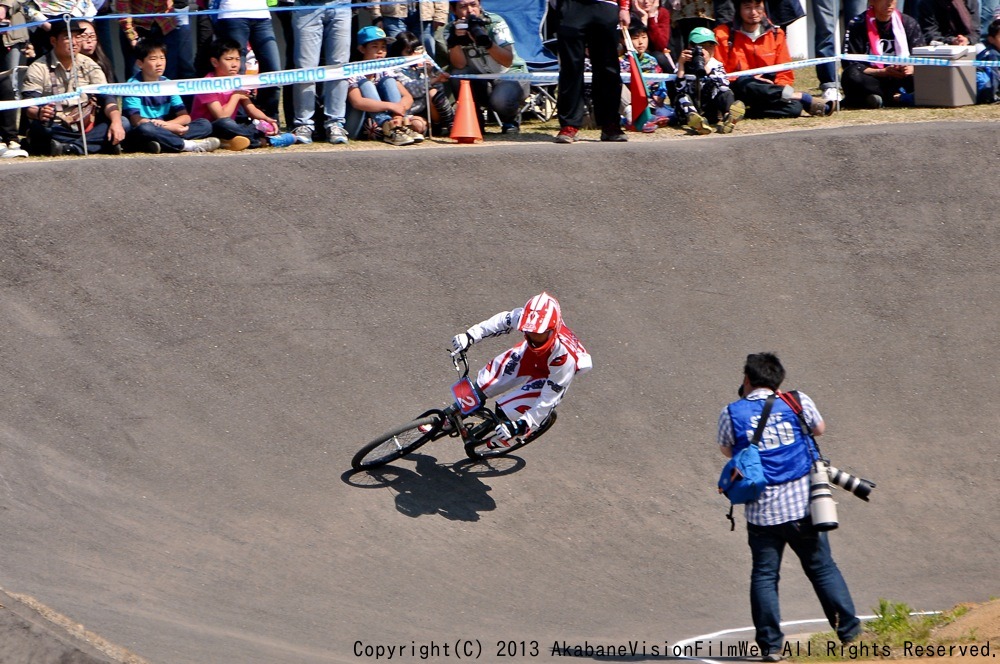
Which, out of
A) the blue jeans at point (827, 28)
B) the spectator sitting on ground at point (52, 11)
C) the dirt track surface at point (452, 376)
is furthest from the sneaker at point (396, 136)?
the blue jeans at point (827, 28)

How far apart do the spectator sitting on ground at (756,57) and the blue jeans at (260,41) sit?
233 inches

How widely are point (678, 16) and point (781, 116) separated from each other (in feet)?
7.52

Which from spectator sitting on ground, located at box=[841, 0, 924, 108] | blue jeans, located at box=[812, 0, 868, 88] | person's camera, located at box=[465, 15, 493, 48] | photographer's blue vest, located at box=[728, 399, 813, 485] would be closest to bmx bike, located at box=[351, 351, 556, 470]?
photographer's blue vest, located at box=[728, 399, 813, 485]

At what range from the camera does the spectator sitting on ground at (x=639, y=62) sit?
1492cm

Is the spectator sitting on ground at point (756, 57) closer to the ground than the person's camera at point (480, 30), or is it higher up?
closer to the ground

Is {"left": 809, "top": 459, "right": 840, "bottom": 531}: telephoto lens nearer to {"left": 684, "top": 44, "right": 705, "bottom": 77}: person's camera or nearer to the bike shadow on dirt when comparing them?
the bike shadow on dirt

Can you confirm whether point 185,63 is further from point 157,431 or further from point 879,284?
point 879,284

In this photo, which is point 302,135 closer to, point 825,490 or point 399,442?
point 399,442

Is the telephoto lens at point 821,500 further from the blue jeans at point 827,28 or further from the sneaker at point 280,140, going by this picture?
the blue jeans at point 827,28

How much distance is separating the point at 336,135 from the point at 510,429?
6.25m

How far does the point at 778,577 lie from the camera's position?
702 cm

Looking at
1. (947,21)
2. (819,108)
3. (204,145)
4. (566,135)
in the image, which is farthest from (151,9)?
(947,21)

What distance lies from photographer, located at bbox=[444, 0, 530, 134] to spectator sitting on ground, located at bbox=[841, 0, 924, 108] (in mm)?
4861

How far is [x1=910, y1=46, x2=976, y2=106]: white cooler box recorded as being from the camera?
15.5 m
